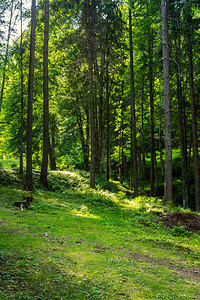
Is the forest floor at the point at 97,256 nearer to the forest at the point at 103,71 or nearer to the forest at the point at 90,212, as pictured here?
the forest at the point at 90,212

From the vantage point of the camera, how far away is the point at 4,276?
10.6 feet

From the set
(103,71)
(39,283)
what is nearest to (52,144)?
(103,71)

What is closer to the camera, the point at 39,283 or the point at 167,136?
the point at 39,283

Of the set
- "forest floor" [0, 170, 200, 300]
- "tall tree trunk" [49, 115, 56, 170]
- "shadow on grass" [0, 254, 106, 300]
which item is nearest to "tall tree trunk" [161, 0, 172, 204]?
"forest floor" [0, 170, 200, 300]

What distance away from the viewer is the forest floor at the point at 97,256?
329 cm

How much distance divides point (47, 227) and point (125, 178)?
70.8 feet

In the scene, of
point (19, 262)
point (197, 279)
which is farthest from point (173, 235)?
point (19, 262)

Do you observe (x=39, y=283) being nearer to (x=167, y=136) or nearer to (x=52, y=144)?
(x=167, y=136)

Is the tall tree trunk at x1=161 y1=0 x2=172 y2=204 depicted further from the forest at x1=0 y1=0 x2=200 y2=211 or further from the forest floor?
the forest floor

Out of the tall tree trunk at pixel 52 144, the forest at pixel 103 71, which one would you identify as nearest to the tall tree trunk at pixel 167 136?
the forest at pixel 103 71

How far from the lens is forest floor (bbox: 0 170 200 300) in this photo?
10.8ft

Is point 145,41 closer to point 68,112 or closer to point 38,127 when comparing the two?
point 68,112

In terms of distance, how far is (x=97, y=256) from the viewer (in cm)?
473

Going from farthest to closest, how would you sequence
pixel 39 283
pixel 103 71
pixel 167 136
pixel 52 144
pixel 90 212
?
pixel 52 144, pixel 103 71, pixel 167 136, pixel 90 212, pixel 39 283
